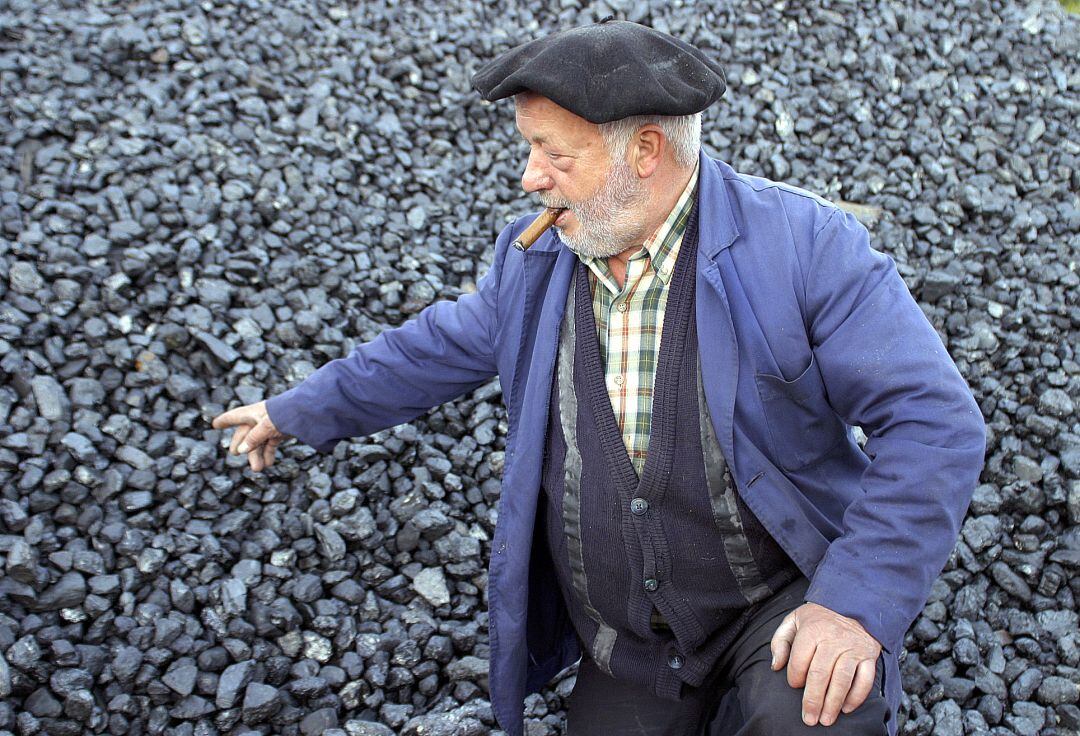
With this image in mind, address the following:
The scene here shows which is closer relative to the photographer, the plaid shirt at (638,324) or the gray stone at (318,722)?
the plaid shirt at (638,324)

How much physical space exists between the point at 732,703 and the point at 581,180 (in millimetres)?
1314

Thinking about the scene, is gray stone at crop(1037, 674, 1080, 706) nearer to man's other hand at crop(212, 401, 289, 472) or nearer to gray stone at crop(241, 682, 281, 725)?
gray stone at crop(241, 682, 281, 725)

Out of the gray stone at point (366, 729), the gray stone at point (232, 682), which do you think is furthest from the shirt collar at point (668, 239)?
the gray stone at point (232, 682)

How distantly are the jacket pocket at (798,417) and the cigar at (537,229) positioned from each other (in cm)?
63

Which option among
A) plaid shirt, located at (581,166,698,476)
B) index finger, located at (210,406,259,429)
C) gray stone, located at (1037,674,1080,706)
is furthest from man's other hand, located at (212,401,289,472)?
gray stone, located at (1037,674,1080,706)

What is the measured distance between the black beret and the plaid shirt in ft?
0.96

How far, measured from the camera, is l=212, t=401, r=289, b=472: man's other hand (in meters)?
2.80

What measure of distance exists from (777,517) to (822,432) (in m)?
0.26

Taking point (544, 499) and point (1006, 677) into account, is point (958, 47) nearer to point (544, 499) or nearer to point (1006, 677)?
point (1006, 677)

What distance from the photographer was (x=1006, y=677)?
10.0ft

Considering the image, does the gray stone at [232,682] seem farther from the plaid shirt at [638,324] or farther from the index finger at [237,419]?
the plaid shirt at [638,324]

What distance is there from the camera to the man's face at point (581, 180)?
2.31 metres

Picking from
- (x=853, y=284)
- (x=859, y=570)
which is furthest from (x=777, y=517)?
(x=853, y=284)

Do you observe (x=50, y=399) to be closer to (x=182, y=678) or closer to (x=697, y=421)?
(x=182, y=678)
